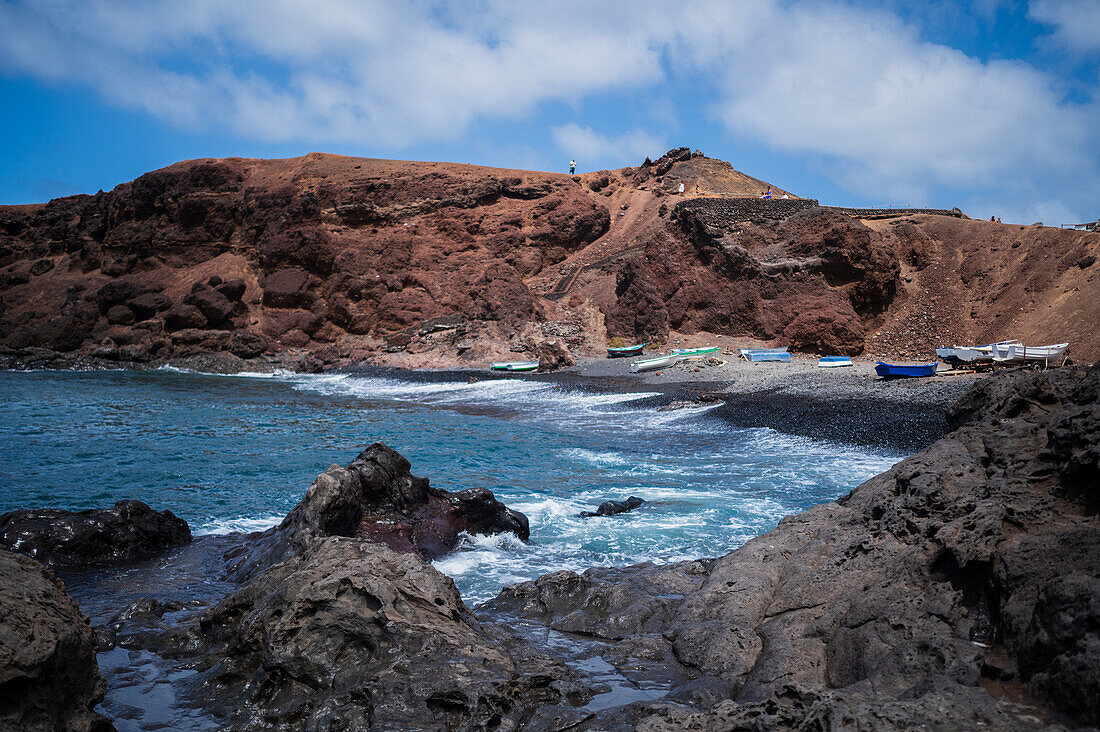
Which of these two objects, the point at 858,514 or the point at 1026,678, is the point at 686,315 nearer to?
the point at 858,514

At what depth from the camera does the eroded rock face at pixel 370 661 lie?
11.3ft

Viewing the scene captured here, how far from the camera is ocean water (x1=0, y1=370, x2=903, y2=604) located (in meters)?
8.68

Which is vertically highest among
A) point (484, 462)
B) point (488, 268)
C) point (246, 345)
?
point (488, 268)

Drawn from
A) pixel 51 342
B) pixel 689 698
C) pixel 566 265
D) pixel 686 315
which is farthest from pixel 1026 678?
pixel 51 342

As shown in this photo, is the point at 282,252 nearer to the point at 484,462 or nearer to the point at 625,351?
the point at 625,351

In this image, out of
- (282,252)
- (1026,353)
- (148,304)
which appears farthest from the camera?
(282,252)

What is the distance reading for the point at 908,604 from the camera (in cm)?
359

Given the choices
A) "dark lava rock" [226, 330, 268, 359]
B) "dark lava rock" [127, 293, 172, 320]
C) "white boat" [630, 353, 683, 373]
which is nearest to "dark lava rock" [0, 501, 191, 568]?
"white boat" [630, 353, 683, 373]

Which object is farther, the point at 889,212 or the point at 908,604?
the point at 889,212

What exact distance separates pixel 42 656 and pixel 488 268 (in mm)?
45295

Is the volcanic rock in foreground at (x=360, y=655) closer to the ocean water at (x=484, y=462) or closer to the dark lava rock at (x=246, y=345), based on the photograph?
the ocean water at (x=484, y=462)

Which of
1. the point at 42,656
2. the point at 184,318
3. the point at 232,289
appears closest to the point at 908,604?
the point at 42,656

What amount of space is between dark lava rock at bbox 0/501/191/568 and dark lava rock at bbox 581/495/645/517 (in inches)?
225

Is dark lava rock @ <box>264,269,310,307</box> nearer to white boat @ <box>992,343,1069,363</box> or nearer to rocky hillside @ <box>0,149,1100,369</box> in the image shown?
rocky hillside @ <box>0,149,1100,369</box>
